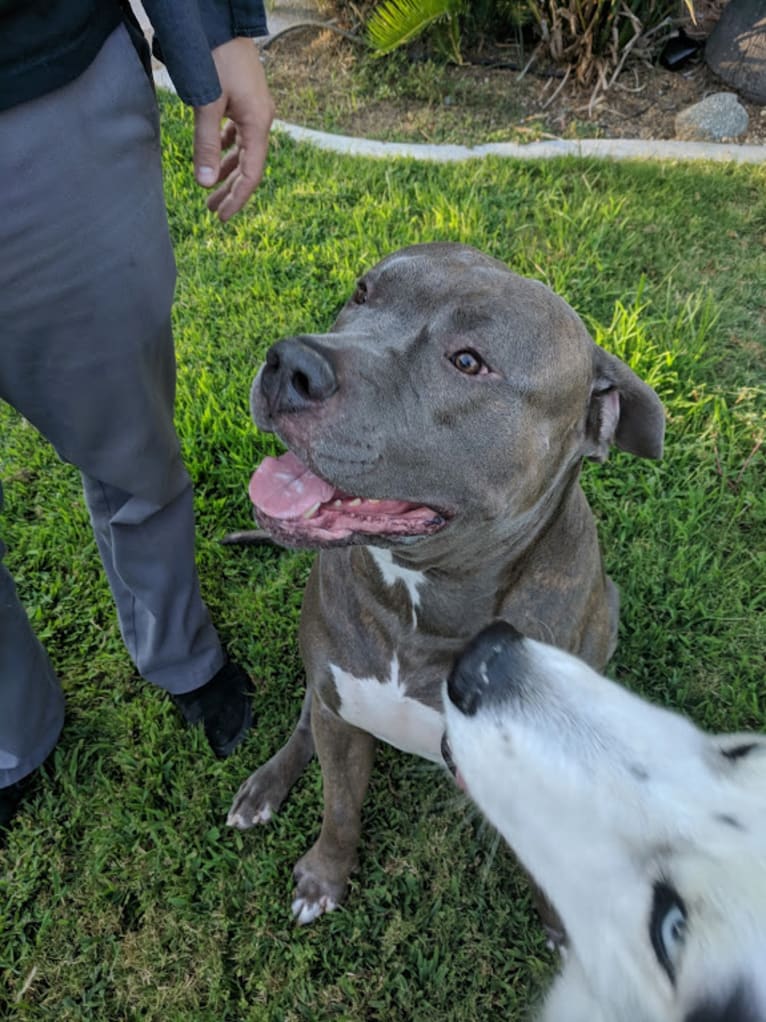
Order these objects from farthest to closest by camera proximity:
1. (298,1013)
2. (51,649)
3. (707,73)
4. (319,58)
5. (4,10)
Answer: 1. (319,58)
2. (707,73)
3. (51,649)
4. (298,1013)
5. (4,10)

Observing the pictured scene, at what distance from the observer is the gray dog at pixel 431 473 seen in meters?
1.59

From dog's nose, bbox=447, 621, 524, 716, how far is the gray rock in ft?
15.5

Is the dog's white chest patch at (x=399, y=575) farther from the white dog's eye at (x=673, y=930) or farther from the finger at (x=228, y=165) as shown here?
the finger at (x=228, y=165)

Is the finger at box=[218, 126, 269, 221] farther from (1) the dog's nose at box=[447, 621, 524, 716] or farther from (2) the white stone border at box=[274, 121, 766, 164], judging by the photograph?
(2) the white stone border at box=[274, 121, 766, 164]

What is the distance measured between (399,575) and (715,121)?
4.70 m

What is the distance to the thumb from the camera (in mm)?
1914

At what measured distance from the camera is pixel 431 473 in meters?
1.65

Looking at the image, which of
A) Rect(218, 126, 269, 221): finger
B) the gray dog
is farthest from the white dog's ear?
Rect(218, 126, 269, 221): finger

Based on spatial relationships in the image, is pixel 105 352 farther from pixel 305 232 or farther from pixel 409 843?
pixel 305 232

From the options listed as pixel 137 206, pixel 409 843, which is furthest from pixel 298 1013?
pixel 137 206

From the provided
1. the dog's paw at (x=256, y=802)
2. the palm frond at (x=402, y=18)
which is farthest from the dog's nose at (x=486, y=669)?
the palm frond at (x=402, y=18)

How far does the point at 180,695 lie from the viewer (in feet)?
9.02

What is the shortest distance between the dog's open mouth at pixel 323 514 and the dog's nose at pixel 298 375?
0.61 feet

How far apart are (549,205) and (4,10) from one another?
3.50 metres
